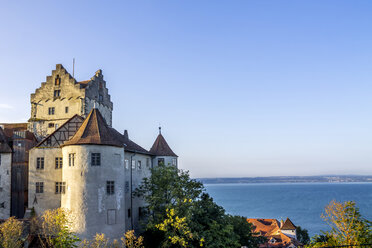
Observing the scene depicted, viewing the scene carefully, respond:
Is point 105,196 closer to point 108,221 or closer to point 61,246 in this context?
point 108,221

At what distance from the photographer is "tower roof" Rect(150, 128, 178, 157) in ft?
145

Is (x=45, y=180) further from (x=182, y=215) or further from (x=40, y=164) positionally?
(x=182, y=215)

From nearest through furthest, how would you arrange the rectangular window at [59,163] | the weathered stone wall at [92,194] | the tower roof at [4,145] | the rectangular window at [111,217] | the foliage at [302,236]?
the weathered stone wall at [92,194] → the rectangular window at [111,217] → the rectangular window at [59,163] → the tower roof at [4,145] → the foliage at [302,236]

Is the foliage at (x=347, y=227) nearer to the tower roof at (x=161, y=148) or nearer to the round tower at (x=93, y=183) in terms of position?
the round tower at (x=93, y=183)

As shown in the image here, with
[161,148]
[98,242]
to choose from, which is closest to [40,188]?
[98,242]

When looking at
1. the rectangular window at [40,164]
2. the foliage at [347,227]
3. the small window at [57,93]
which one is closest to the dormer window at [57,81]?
the small window at [57,93]

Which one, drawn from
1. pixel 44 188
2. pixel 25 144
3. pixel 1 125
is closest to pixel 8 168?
pixel 25 144

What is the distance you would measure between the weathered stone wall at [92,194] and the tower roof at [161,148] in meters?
12.2

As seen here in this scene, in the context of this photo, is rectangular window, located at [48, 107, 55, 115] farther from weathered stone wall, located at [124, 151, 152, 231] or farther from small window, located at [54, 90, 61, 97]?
weathered stone wall, located at [124, 151, 152, 231]

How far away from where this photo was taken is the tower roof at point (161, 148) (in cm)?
4406

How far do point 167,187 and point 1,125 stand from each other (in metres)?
26.2

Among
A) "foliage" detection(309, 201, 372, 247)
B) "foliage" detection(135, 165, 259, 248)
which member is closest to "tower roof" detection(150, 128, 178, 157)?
"foliage" detection(135, 165, 259, 248)

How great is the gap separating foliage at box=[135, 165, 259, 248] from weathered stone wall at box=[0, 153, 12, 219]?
46.2ft

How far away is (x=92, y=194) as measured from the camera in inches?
1185
